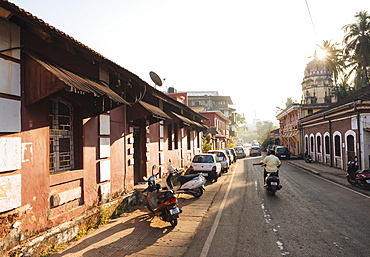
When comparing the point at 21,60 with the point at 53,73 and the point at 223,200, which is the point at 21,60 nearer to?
the point at 53,73

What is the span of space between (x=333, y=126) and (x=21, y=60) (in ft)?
69.5

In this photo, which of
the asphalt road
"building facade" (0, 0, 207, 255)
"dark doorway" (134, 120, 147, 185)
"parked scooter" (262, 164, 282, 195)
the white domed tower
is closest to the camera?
"building facade" (0, 0, 207, 255)

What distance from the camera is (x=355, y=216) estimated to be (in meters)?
6.99

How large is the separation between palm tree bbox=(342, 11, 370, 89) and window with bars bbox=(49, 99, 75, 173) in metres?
35.1

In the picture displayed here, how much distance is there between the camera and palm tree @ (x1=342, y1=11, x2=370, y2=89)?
99.8ft

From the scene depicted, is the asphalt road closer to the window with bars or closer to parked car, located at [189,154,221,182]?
parked car, located at [189,154,221,182]

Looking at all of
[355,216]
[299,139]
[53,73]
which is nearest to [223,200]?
[355,216]

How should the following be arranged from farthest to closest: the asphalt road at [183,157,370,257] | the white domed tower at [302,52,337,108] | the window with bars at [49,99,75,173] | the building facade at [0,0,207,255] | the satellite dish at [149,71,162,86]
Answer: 1. the white domed tower at [302,52,337,108]
2. the satellite dish at [149,71,162,86]
3. the window with bars at [49,99,75,173]
4. the asphalt road at [183,157,370,257]
5. the building facade at [0,0,207,255]

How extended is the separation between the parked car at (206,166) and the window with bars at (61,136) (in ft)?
26.7

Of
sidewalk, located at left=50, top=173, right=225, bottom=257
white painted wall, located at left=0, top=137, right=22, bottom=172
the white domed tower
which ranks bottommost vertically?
sidewalk, located at left=50, top=173, right=225, bottom=257

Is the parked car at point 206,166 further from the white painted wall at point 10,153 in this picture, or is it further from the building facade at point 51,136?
the white painted wall at point 10,153

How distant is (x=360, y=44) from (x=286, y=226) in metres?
33.1

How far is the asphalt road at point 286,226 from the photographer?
493 cm

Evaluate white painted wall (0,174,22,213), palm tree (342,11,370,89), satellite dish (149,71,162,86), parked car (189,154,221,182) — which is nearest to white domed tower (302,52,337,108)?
palm tree (342,11,370,89)
